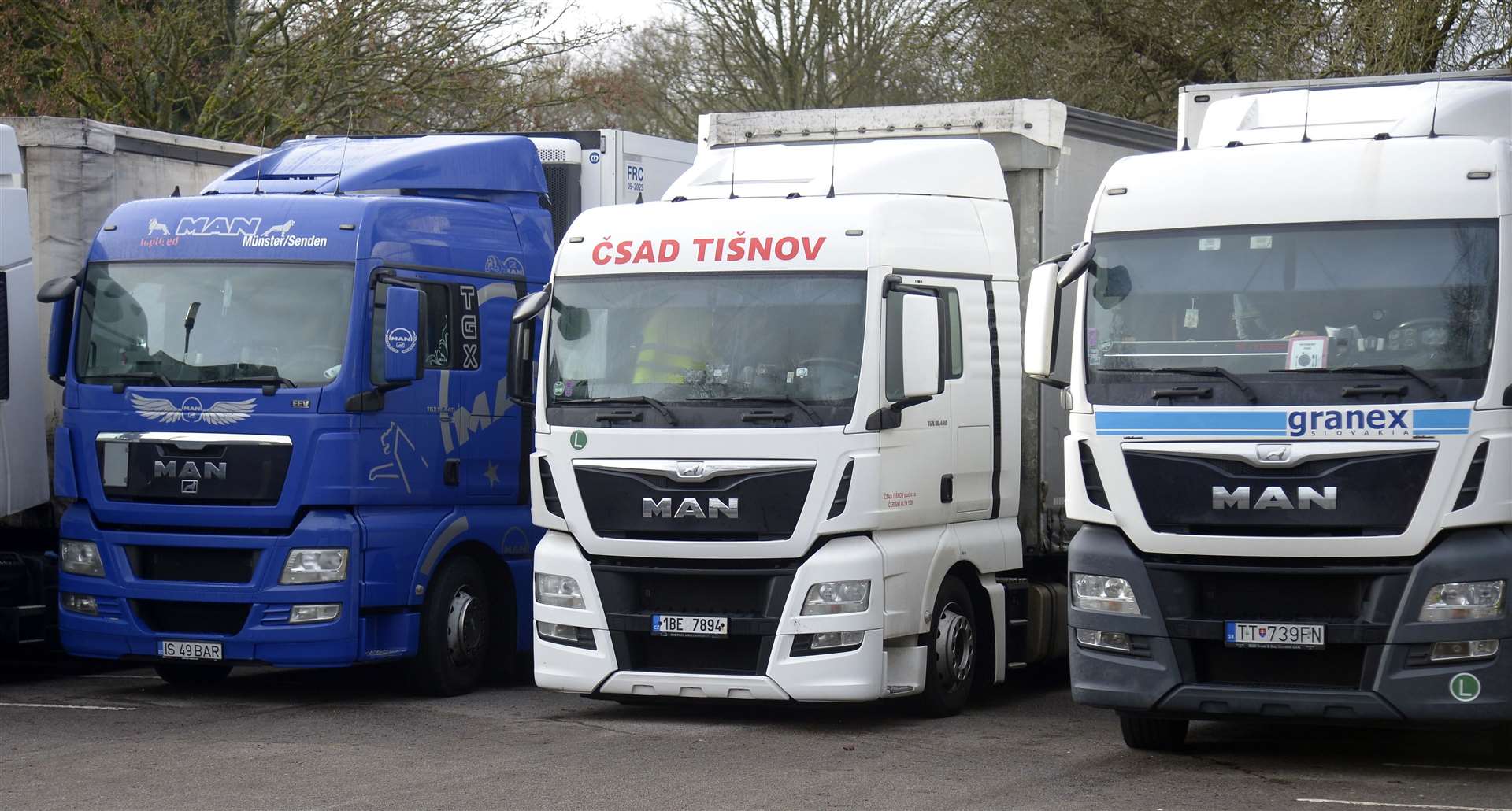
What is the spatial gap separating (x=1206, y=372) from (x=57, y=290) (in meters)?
6.80

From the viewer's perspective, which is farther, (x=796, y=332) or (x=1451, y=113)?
(x=796, y=332)

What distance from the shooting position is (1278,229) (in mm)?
9055

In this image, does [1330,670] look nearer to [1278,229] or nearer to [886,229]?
[1278,229]

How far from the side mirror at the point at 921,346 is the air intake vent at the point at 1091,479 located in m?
1.33

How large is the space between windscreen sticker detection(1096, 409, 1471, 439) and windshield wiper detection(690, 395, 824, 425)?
1853mm

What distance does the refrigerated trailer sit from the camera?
11969mm

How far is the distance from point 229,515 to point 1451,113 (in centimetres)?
704

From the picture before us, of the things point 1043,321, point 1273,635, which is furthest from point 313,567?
point 1273,635

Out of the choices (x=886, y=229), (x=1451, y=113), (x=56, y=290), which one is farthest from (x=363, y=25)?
(x=1451, y=113)

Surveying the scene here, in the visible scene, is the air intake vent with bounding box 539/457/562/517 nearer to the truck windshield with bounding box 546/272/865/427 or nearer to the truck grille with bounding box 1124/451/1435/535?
the truck windshield with bounding box 546/272/865/427

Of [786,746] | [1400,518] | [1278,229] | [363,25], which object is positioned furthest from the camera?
[363,25]

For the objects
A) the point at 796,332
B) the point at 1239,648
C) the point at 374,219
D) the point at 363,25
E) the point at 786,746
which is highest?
the point at 363,25

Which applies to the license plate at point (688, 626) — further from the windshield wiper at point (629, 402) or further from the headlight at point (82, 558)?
the headlight at point (82, 558)

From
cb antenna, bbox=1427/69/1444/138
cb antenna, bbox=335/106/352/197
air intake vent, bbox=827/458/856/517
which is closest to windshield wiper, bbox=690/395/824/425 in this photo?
air intake vent, bbox=827/458/856/517
